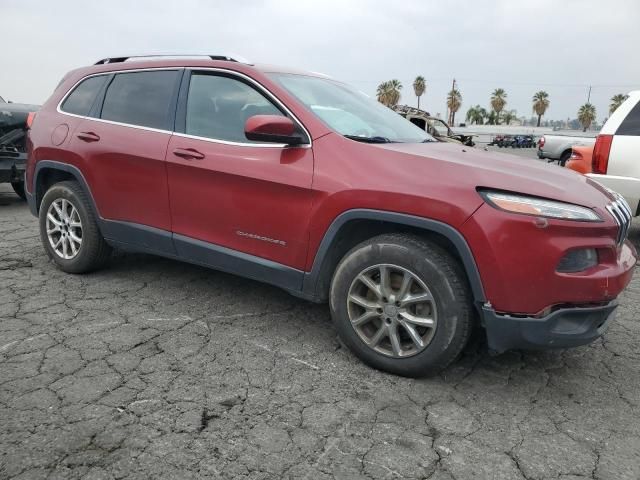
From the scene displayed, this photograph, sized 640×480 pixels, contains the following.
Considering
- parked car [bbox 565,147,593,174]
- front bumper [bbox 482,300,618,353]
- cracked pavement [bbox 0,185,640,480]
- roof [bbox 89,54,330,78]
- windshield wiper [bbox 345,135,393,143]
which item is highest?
roof [bbox 89,54,330,78]

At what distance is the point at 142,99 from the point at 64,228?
127 cm

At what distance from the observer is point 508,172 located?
8.72 ft

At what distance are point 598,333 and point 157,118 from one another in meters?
3.03

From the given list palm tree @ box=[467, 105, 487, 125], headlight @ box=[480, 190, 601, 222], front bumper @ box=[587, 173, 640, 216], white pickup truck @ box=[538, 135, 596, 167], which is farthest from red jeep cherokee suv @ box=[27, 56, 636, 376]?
palm tree @ box=[467, 105, 487, 125]

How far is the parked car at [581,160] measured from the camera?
6.46 metres

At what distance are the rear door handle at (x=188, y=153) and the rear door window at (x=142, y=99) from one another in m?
0.24

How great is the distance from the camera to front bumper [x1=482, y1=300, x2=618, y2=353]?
2.48 meters

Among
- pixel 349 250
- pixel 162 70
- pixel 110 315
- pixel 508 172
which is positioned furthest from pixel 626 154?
pixel 110 315

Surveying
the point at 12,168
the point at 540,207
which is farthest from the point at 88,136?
the point at 12,168

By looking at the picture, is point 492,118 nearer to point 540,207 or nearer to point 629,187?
point 629,187

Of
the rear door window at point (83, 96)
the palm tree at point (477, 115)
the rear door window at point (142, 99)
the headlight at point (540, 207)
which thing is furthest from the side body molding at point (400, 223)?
the palm tree at point (477, 115)

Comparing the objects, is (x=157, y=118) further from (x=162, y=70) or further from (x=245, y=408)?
(x=245, y=408)

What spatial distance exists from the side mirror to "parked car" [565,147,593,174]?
15.8 ft

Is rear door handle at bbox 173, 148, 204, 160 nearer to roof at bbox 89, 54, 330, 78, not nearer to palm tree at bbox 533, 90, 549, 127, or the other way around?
roof at bbox 89, 54, 330, 78
